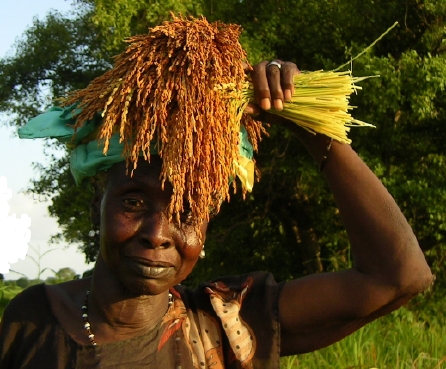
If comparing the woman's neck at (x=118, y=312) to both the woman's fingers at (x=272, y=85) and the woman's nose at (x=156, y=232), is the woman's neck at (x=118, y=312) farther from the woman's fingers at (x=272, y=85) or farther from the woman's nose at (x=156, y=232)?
the woman's fingers at (x=272, y=85)

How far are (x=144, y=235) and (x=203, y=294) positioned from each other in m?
0.36

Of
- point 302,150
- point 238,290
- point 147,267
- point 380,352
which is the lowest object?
point 380,352

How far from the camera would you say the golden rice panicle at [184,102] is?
6.30 feet

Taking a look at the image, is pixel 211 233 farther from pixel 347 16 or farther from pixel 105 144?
pixel 105 144

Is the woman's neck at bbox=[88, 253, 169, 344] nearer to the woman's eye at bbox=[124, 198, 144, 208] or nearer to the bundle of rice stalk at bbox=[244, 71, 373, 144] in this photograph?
the woman's eye at bbox=[124, 198, 144, 208]

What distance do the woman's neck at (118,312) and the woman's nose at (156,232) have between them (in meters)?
0.25

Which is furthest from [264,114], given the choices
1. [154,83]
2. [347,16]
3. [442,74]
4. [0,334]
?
[347,16]

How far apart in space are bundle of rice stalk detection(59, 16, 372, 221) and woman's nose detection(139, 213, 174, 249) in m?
0.08

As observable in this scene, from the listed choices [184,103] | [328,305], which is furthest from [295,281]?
[184,103]

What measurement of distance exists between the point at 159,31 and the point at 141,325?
848mm

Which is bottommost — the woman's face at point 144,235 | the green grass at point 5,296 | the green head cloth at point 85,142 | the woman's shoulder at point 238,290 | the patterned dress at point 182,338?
Answer: the patterned dress at point 182,338

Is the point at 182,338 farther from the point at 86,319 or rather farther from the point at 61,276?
the point at 61,276

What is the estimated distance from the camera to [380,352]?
164 inches

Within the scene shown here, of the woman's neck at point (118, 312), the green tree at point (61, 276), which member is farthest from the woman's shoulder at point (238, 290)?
the green tree at point (61, 276)
